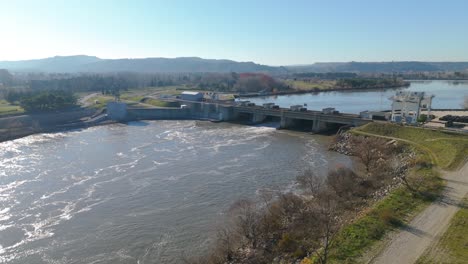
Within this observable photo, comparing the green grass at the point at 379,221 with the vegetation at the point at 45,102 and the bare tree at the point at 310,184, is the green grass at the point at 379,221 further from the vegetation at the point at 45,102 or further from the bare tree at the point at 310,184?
the vegetation at the point at 45,102

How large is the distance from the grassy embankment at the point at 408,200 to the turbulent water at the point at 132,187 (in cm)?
501

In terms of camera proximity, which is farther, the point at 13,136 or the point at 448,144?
the point at 13,136

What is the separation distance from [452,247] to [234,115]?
37817 millimetres

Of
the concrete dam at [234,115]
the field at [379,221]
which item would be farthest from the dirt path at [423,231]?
the concrete dam at [234,115]

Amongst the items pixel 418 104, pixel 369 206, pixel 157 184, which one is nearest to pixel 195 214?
pixel 157 184

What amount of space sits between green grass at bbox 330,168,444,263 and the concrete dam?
2013 cm

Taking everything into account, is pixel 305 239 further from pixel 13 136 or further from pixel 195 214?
pixel 13 136

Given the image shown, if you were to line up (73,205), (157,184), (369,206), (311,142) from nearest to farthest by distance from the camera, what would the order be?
(369,206), (73,205), (157,184), (311,142)

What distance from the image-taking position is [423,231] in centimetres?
1262

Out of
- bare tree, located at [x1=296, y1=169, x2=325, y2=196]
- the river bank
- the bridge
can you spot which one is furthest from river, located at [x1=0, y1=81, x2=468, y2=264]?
the river bank

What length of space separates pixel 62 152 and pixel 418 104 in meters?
29.9

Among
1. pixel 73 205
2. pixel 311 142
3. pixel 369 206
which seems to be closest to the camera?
pixel 369 206

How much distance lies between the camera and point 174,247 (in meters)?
13.9

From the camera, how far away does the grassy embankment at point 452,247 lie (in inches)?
424
